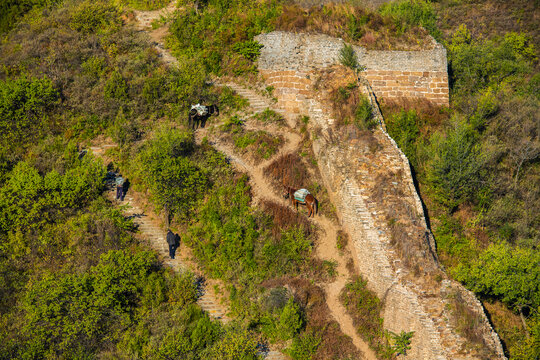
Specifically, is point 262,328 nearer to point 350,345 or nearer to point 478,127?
point 350,345

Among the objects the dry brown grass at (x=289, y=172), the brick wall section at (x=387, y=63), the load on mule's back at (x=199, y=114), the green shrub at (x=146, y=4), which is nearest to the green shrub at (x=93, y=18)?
the green shrub at (x=146, y=4)

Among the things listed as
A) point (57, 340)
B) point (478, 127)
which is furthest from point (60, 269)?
point (478, 127)

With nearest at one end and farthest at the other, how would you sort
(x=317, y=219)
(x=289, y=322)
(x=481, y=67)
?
(x=289, y=322) < (x=317, y=219) < (x=481, y=67)

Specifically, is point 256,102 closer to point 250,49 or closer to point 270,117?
point 270,117

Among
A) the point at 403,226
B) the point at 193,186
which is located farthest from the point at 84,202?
the point at 403,226

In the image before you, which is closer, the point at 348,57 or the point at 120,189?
the point at 120,189
